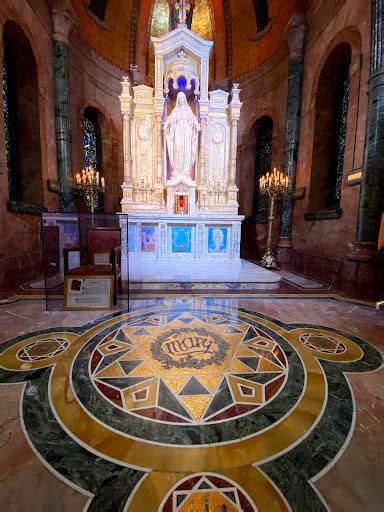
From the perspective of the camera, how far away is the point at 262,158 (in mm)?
10125

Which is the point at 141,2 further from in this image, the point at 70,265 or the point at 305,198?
the point at 70,265

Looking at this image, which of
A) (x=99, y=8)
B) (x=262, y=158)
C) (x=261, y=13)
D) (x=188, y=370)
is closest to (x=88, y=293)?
(x=188, y=370)

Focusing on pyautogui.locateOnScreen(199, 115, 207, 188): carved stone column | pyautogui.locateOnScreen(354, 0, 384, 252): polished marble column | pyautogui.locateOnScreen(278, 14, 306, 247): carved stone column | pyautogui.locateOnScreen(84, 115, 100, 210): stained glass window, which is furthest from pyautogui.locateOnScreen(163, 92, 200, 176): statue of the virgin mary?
pyautogui.locateOnScreen(354, 0, 384, 252): polished marble column

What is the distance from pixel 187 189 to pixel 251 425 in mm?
6309

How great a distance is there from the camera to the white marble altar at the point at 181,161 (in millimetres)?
6723

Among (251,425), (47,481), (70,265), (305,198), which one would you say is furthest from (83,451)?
(305,198)

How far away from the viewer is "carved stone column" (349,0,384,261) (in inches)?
173

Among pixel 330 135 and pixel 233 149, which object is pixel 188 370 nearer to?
pixel 233 149

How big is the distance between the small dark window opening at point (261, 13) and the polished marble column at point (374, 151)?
637 centimetres

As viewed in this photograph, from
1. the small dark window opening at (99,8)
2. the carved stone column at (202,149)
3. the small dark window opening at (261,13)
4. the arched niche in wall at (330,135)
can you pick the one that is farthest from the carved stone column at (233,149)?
the small dark window opening at (99,8)

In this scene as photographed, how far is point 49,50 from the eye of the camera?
649 cm

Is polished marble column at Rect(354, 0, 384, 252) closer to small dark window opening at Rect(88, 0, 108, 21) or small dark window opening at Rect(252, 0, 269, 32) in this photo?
small dark window opening at Rect(252, 0, 269, 32)

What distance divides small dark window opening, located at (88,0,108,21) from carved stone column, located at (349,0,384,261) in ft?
29.9

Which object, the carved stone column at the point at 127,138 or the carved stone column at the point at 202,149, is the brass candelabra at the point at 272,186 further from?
the carved stone column at the point at 127,138
